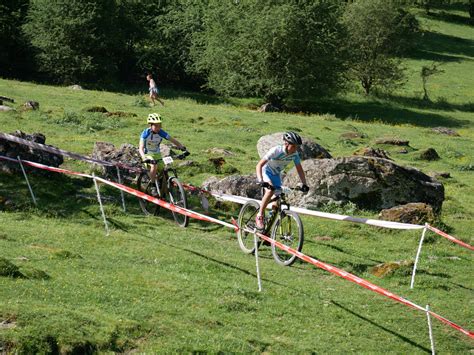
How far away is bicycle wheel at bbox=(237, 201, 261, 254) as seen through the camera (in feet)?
50.0

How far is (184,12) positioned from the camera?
66.0 m

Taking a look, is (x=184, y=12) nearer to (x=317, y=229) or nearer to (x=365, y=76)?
(x=365, y=76)

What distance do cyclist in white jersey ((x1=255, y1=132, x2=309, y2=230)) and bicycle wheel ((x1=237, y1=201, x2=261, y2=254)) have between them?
585 mm

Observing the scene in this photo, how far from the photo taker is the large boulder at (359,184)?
20.4m

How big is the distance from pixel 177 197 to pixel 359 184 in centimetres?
613

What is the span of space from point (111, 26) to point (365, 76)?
79.3ft

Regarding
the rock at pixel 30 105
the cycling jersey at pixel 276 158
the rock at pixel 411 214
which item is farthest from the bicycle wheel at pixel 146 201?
the rock at pixel 30 105

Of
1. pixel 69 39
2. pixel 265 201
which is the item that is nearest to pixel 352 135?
pixel 265 201

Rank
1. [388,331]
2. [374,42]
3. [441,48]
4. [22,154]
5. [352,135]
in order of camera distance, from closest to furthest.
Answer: [388,331], [22,154], [352,135], [374,42], [441,48]

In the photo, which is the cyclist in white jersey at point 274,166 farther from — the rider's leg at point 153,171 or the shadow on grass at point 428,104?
the shadow on grass at point 428,104

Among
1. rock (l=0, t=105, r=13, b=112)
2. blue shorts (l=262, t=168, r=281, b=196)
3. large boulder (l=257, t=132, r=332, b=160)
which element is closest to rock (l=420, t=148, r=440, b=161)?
large boulder (l=257, t=132, r=332, b=160)

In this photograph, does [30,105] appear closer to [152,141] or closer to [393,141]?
[152,141]

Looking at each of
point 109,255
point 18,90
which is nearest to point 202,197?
point 109,255

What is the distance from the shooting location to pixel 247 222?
610 inches
